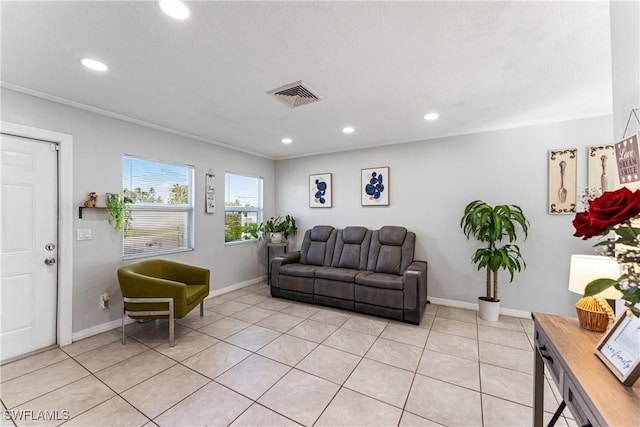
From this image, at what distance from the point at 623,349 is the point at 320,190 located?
4.16 meters

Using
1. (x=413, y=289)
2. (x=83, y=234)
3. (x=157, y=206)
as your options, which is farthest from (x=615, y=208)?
(x=157, y=206)

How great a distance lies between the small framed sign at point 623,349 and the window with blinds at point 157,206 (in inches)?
160

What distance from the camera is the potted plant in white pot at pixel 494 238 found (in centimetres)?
307

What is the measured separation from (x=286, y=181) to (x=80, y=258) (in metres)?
3.35

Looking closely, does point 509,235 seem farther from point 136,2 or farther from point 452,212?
point 136,2

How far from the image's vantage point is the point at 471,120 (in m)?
3.17

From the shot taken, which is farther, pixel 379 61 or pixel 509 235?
pixel 509 235

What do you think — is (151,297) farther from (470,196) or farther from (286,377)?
(470,196)

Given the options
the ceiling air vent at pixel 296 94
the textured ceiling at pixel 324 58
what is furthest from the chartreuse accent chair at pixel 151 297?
the ceiling air vent at pixel 296 94

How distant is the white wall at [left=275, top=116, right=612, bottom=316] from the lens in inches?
123

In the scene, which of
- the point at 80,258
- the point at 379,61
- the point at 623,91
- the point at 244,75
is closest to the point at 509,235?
the point at 623,91

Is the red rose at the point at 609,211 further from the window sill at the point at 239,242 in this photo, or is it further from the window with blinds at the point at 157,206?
the window sill at the point at 239,242

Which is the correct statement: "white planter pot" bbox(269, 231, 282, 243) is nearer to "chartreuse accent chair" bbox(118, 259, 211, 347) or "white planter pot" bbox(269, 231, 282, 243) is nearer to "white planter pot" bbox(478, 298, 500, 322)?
"chartreuse accent chair" bbox(118, 259, 211, 347)

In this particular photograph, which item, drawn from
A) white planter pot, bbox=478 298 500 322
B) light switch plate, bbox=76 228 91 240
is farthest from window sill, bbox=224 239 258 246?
white planter pot, bbox=478 298 500 322
